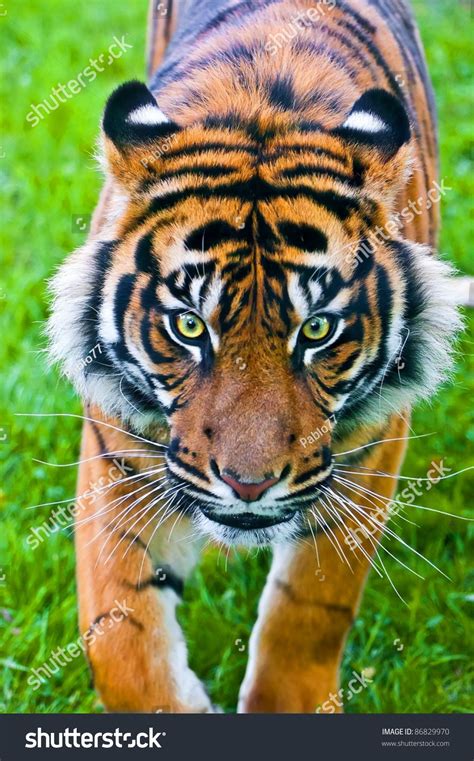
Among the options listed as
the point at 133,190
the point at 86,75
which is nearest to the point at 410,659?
the point at 133,190

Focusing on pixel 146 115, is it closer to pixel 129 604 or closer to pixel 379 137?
pixel 379 137

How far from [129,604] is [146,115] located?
886 millimetres

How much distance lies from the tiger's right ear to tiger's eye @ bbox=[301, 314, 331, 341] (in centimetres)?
38

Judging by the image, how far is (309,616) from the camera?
2.02 metres

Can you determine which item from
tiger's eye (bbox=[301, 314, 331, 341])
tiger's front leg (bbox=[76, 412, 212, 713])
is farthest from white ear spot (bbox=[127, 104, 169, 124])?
tiger's front leg (bbox=[76, 412, 212, 713])

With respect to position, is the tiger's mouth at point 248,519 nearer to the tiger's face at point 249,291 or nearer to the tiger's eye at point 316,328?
the tiger's face at point 249,291

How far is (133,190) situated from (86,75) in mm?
1846

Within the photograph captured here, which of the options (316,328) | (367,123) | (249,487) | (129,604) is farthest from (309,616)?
(367,123)

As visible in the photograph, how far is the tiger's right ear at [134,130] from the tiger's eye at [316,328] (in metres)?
0.38

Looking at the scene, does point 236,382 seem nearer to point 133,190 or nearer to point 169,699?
point 133,190

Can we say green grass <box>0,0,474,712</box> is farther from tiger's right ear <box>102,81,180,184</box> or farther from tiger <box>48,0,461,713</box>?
tiger's right ear <box>102,81,180,184</box>

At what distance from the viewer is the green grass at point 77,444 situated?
7.11 ft

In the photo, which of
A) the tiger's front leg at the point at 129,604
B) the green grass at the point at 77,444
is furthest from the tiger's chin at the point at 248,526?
the green grass at the point at 77,444

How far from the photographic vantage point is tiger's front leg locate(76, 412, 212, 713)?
190 cm
